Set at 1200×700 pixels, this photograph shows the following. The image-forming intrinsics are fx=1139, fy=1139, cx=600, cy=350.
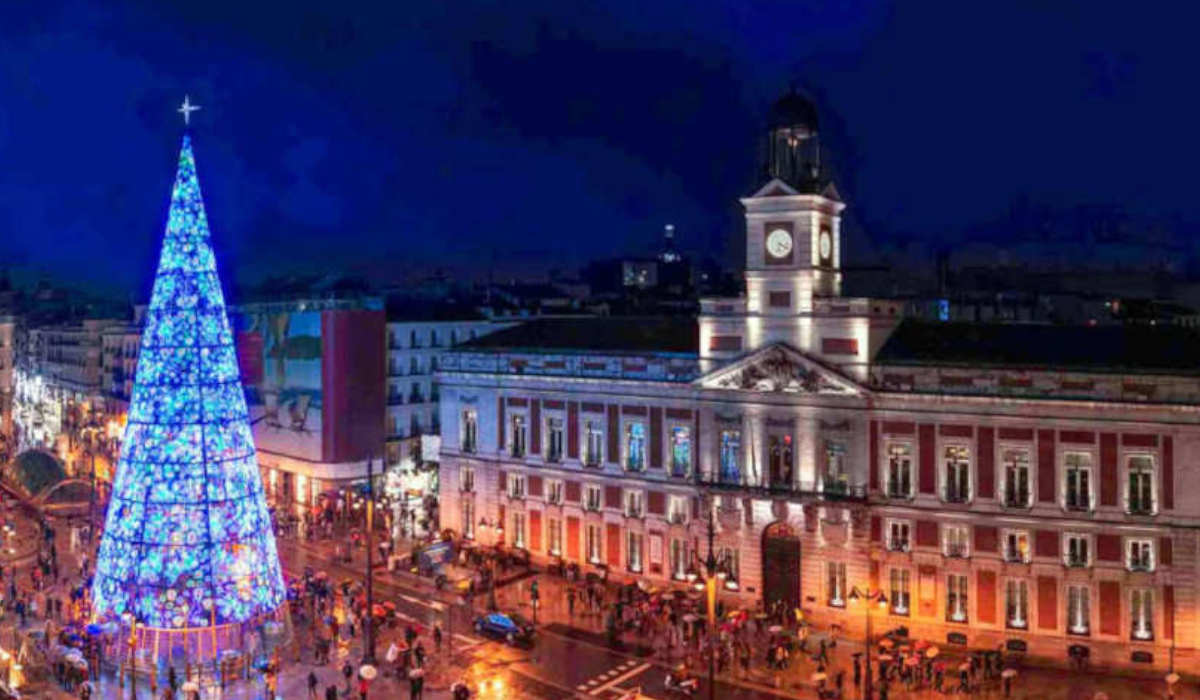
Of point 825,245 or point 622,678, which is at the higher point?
point 825,245

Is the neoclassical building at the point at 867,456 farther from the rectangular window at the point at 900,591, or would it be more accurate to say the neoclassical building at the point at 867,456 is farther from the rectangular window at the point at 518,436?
the rectangular window at the point at 518,436

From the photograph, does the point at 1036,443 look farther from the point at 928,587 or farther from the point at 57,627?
the point at 57,627

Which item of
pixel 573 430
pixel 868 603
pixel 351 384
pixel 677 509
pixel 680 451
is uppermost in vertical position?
pixel 351 384

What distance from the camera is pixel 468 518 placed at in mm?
68750

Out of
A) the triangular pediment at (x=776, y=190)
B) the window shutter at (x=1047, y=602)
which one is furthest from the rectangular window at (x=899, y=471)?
the triangular pediment at (x=776, y=190)

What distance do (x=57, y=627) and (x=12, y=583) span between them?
8085mm

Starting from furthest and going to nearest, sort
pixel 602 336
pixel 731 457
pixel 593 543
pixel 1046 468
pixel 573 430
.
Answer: pixel 602 336, pixel 573 430, pixel 593 543, pixel 731 457, pixel 1046 468

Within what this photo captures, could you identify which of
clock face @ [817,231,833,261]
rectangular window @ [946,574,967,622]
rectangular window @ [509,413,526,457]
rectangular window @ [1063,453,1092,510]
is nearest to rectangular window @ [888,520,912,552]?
rectangular window @ [946,574,967,622]

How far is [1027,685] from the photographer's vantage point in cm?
4522

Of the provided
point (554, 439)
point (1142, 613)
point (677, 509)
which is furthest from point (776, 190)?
point (1142, 613)

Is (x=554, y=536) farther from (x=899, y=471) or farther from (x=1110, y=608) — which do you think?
(x=1110, y=608)

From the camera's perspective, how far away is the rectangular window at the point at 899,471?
51.9 metres

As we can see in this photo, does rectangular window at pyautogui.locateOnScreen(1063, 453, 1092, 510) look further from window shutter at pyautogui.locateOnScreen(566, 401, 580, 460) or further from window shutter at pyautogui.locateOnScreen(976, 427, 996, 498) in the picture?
window shutter at pyautogui.locateOnScreen(566, 401, 580, 460)

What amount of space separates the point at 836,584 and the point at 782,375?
400 inches
